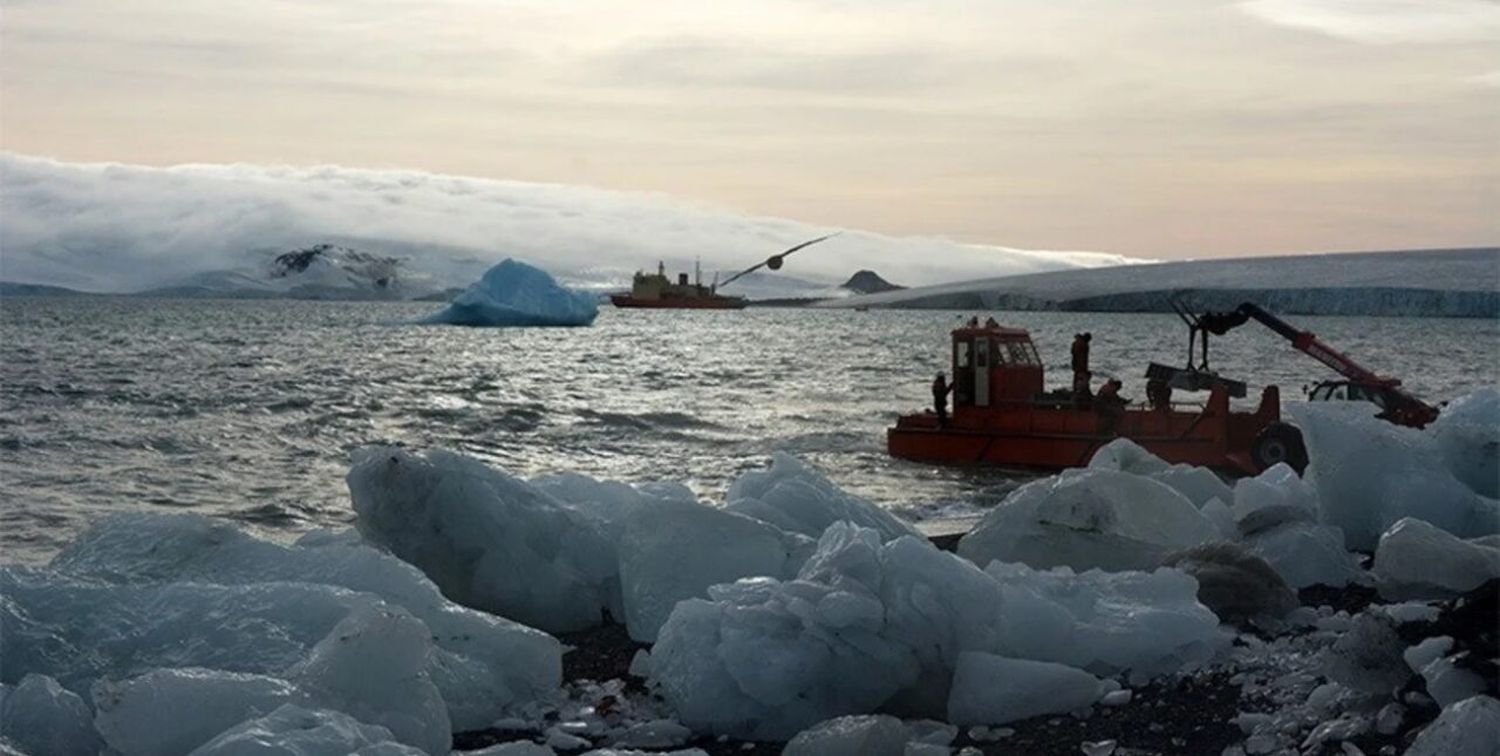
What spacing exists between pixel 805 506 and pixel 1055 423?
903 centimetres

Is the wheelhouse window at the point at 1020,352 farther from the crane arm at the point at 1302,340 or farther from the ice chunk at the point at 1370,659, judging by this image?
the ice chunk at the point at 1370,659

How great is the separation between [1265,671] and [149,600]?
12.8 ft

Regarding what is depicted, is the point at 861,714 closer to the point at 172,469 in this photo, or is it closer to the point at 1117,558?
the point at 1117,558

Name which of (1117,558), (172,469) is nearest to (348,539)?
(1117,558)

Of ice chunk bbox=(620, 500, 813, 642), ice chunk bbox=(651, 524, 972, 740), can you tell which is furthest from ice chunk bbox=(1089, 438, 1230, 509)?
ice chunk bbox=(651, 524, 972, 740)

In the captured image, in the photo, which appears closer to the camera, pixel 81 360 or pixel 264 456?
pixel 264 456

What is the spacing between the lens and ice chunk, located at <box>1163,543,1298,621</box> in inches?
250

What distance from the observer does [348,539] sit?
7.09m

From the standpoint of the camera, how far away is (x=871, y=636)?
5578 millimetres

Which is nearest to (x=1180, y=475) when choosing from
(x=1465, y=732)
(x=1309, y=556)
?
(x=1309, y=556)

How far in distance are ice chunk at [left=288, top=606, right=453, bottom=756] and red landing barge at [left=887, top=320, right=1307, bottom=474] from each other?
11.4m

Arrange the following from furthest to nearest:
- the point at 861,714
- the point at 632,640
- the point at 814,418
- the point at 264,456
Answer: the point at 814,418 < the point at 264,456 < the point at 632,640 < the point at 861,714

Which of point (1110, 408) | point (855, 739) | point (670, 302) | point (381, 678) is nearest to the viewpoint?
point (855, 739)

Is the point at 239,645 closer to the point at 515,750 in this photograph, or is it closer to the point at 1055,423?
the point at 515,750
